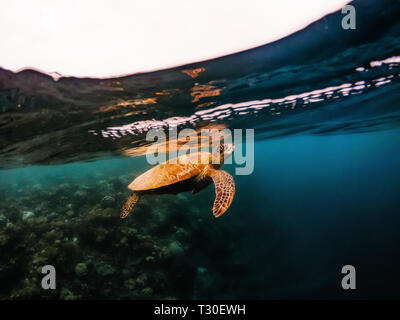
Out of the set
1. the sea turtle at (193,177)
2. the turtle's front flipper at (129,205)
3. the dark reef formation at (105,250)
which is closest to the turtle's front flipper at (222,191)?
the sea turtle at (193,177)

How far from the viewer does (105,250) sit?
11.0 meters

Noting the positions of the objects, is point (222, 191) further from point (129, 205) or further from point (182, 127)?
point (182, 127)

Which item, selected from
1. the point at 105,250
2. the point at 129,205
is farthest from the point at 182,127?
the point at 105,250

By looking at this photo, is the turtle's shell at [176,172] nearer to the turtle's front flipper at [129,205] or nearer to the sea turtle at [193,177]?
the sea turtle at [193,177]

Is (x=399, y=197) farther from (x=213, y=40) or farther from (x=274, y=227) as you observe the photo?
(x=213, y=40)

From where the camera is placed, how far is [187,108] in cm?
842

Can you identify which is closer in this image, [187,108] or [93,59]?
[93,59]

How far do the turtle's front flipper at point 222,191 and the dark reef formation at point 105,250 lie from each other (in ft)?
25.2

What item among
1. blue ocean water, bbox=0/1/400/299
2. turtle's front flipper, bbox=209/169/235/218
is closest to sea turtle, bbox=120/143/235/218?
turtle's front flipper, bbox=209/169/235/218

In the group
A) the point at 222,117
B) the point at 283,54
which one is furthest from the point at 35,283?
the point at 283,54

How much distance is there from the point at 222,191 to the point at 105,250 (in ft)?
30.0

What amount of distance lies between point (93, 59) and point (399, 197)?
84.4 meters

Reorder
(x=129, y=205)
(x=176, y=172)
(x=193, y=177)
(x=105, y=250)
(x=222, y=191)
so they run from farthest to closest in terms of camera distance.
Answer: (x=105, y=250) → (x=129, y=205) → (x=193, y=177) → (x=176, y=172) → (x=222, y=191)

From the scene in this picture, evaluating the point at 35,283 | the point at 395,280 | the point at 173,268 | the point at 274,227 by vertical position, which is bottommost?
the point at 395,280
